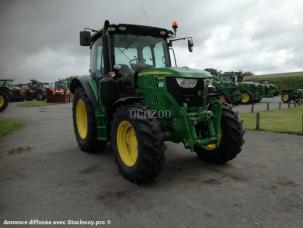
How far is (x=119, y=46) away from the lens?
20.5 ft

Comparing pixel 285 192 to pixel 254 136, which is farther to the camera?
pixel 254 136

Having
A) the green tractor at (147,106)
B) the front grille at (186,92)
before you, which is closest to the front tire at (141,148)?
the green tractor at (147,106)

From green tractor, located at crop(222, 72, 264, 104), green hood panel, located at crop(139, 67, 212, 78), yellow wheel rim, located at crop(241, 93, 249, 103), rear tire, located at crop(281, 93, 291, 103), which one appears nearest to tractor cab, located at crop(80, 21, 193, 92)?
green hood panel, located at crop(139, 67, 212, 78)

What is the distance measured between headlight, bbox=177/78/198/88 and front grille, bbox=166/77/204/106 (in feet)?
0.16

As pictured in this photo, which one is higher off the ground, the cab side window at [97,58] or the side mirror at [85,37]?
the side mirror at [85,37]

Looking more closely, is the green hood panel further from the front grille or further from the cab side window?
the cab side window

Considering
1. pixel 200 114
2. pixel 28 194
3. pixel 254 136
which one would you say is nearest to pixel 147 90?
pixel 200 114

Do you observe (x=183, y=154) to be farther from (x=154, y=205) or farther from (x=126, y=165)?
(x=154, y=205)

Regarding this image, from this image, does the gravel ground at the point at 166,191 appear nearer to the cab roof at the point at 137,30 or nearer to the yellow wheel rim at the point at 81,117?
the yellow wheel rim at the point at 81,117

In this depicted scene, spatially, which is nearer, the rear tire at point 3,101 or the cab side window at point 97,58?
the cab side window at point 97,58

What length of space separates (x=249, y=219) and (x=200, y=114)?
2.04 meters

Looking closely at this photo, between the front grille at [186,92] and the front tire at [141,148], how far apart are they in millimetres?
595

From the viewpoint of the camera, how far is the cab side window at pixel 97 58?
21.4ft

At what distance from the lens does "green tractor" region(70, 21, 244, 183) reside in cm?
480
